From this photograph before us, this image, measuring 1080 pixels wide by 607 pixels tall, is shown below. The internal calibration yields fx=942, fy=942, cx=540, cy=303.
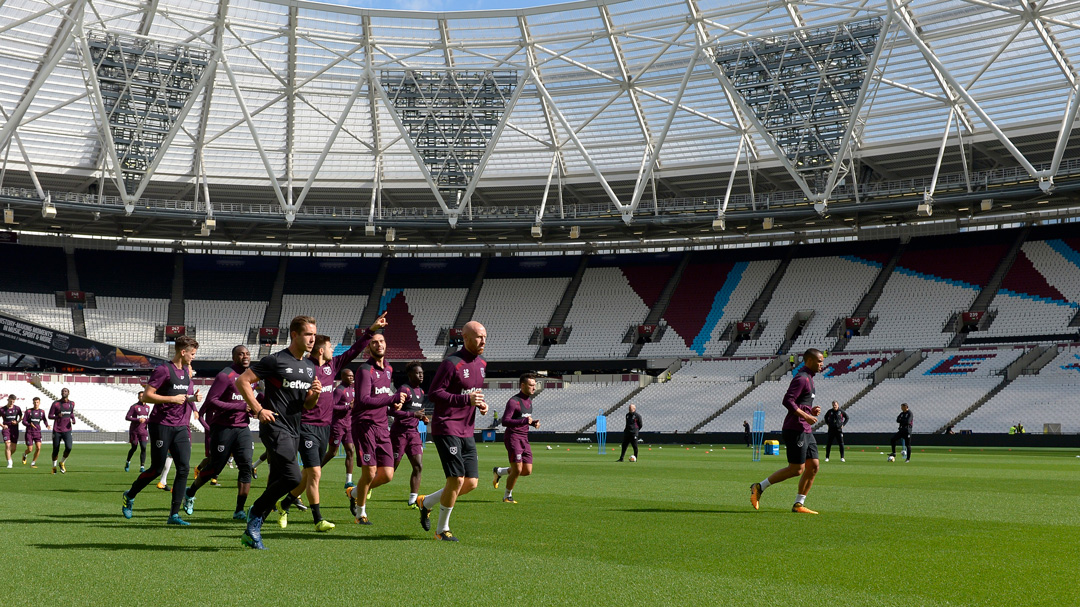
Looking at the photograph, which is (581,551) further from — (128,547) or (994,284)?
(994,284)

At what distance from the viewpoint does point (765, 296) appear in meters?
58.4

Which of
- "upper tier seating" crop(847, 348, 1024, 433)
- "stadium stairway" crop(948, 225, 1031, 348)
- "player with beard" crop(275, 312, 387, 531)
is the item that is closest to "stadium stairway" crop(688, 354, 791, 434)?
"upper tier seating" crop(847, 348, 1024, 433)

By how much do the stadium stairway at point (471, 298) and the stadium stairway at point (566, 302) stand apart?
17.5 ft

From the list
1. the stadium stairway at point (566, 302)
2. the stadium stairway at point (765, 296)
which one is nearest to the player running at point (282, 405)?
the stadium stairway at point (765, 296)

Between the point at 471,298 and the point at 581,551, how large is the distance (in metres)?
55.0

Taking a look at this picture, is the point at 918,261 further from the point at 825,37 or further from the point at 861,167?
the point at 825,37

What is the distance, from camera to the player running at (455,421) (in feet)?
31.1

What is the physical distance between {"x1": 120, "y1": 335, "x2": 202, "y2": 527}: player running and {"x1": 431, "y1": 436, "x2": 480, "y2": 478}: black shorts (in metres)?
3.42

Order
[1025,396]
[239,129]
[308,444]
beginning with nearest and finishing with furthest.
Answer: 1. [308,444]
2. [1025,396]
3. [239,129]

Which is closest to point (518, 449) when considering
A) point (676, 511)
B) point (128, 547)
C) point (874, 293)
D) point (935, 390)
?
point (676, 511)

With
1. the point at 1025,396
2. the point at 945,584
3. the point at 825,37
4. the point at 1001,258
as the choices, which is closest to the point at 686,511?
the point at 945,584

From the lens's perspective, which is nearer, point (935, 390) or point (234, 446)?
point (234, 446)

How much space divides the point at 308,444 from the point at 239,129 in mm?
40308

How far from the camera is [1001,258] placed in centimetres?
5328
